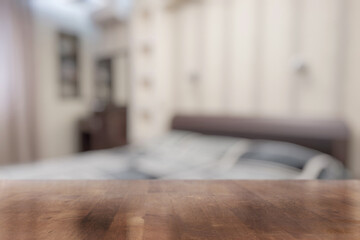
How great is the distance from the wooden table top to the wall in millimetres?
1545

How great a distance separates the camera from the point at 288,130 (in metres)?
2.27

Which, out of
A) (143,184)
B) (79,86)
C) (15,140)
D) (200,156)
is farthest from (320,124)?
(79,86)

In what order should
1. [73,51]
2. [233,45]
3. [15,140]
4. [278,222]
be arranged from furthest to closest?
1. [73,51]
2. [15,140]
3. [233,45]
4. [278,222]

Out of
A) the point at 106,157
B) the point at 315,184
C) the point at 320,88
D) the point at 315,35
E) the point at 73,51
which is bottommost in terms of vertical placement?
the point at 106,157

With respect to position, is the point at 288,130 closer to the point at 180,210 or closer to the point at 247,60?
the point at 247,60

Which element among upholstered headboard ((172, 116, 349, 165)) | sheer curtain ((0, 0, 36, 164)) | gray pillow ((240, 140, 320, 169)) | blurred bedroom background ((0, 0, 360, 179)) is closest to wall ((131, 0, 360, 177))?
blurred bedroom background ((0, 0, 360, 179))

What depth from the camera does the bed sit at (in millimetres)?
1809

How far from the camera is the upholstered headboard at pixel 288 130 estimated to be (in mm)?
2051

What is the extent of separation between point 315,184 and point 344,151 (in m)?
1.46

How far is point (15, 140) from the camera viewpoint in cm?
351

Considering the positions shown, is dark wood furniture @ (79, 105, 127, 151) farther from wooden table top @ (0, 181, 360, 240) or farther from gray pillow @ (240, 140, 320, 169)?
wooden table top @ (0, 181, 360, 240)

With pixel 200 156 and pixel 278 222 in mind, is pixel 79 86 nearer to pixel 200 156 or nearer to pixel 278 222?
pixel 200 156

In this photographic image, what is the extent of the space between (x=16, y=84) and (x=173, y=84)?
6.57 feet

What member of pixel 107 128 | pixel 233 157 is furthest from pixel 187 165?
pixel 107 128
